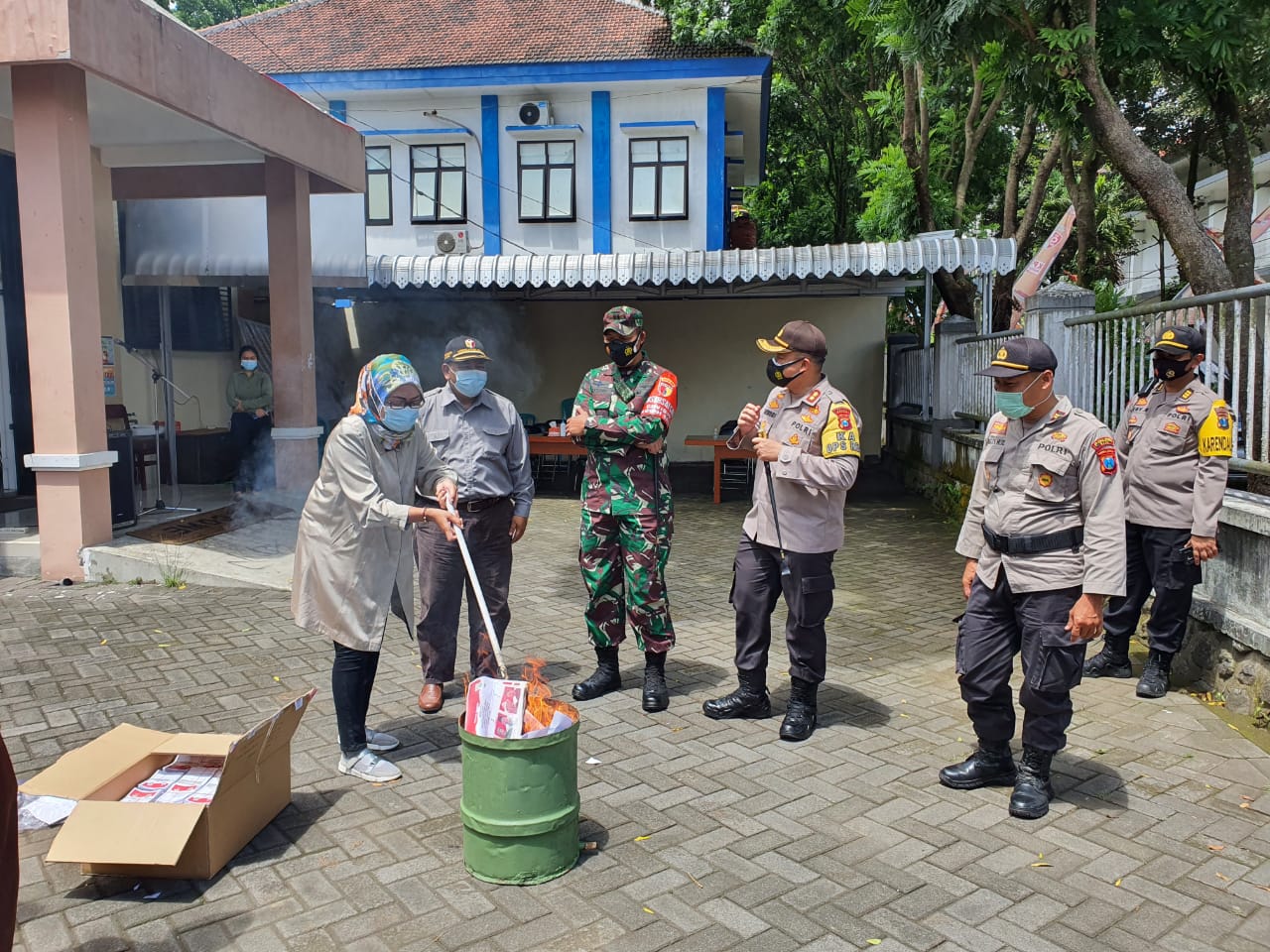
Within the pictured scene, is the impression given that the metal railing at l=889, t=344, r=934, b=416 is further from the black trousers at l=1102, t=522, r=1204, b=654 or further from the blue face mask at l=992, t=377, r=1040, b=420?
the blue face mask at l=992, t=377, r=1040, b=420

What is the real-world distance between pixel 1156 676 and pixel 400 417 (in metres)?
4.08

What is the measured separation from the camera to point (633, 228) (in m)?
17.6

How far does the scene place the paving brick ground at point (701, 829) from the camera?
3021 mm

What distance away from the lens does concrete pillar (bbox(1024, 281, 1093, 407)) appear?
7609 millimetres

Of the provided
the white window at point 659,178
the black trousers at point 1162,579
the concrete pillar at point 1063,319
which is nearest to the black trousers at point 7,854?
the black trousers at point 1162,579

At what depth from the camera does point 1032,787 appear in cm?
384

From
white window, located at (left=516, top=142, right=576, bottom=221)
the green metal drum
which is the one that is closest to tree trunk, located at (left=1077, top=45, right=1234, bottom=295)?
the green metal drum

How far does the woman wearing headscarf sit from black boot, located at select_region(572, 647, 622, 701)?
1.21 m

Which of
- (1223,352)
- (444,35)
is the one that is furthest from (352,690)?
(444,35)

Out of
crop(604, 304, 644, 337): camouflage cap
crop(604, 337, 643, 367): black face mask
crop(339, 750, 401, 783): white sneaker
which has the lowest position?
crop(339, 750, 401, 783): white sneaker

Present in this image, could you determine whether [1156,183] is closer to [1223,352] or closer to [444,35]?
[1223,352]

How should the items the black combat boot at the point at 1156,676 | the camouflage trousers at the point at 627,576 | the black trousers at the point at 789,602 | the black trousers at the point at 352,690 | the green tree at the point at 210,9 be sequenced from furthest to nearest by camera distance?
the green tree at the point at 210,9
the black combat boot at the point at 1156,676
the camouflage trousers at the point at 627,576
the black trousers at the point at 789,602
the black trousers at the point at 352,690

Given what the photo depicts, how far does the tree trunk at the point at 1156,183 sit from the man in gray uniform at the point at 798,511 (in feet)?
13.3

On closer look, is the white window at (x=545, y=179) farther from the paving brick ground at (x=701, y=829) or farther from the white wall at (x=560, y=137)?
the paving brick ground at (x=701, y=829)
